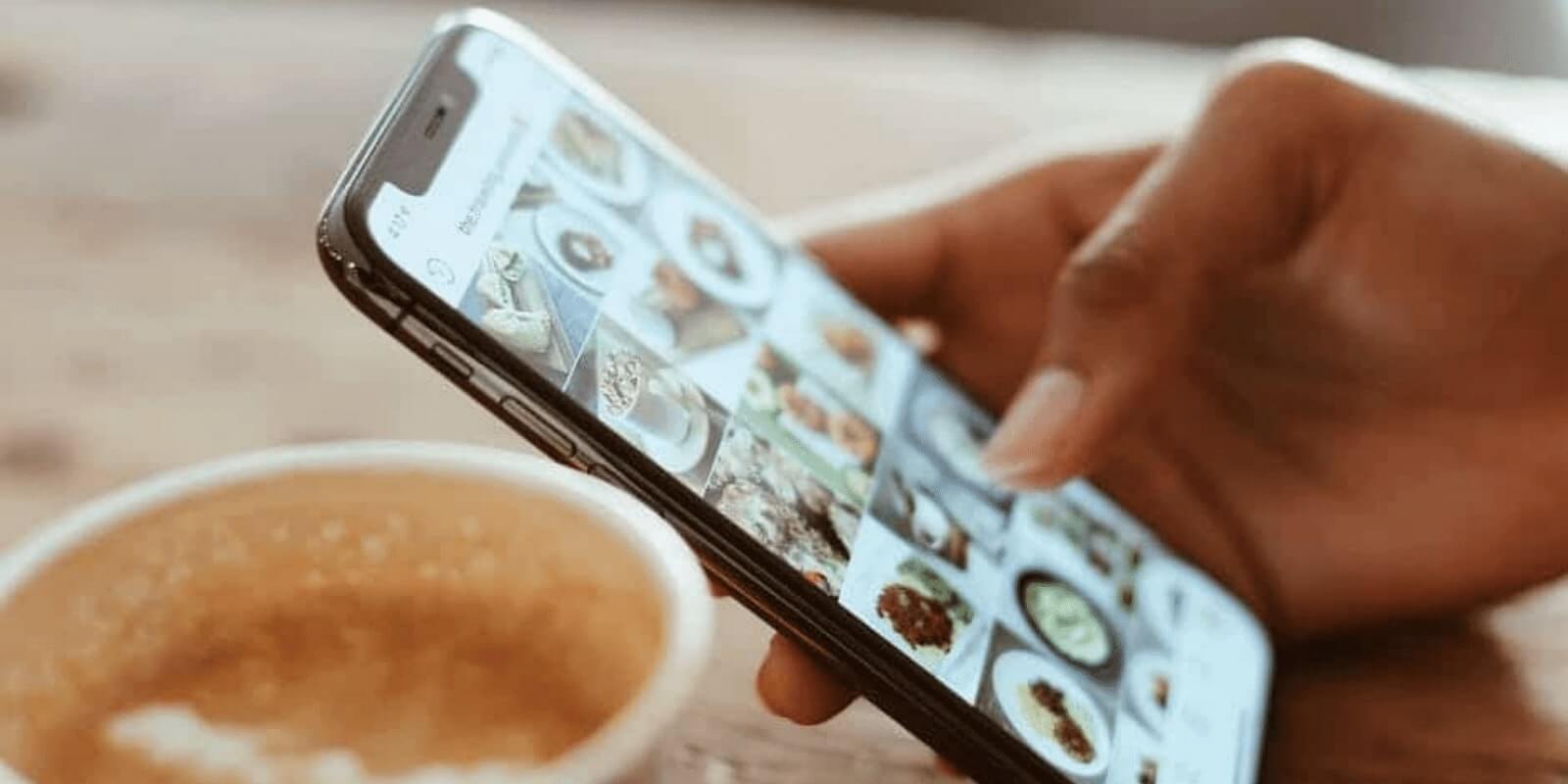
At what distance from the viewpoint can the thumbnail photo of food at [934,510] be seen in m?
0.58

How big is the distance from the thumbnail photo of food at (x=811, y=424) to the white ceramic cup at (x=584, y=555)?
0.48ft

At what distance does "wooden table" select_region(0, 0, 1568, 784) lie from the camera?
1.97ft

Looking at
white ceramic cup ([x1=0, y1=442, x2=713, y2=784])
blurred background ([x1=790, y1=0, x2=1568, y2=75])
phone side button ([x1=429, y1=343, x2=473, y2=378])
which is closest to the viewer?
A: white ceramic cup ([x1=0, y1=442, x2=713, y2=784])

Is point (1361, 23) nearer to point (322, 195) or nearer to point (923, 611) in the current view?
point (322, 195)

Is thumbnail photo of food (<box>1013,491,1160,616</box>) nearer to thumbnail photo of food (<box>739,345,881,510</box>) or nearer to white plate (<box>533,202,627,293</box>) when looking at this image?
thumbnail photo of food (<box>739,345,881,510</box>)

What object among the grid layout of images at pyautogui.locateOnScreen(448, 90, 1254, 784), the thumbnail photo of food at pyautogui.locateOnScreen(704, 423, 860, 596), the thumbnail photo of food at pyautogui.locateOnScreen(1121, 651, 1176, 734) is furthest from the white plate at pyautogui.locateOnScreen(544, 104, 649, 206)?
the thumbnail photo of food at pyautogui.locateOnScreen(1121, 651, 1176, 734)

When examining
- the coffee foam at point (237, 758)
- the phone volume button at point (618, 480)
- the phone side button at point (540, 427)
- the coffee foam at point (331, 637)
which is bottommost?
the coffee foam at point (237, 758)

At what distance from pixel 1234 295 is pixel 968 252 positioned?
0.38 ft

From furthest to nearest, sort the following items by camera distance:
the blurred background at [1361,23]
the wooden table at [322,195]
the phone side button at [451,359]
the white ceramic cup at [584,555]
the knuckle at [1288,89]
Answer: the blurred background at [1361,23] → the knuckle at [1288,89] → the wooden table at [322,195] → the phone side button at [451,359] → the white ceramic cup at [584,555]

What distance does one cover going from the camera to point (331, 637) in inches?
17.3

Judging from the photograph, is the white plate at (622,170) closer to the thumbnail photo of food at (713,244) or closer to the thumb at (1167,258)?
the thumbnail photo of food at (713,244)

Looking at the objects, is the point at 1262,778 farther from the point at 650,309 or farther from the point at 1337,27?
the point at 1337,27

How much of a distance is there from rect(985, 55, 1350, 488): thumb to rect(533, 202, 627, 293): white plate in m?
0.16

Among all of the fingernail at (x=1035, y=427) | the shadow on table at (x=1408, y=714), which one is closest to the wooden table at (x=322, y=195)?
the shadow on table at (x=1408, y=714)
